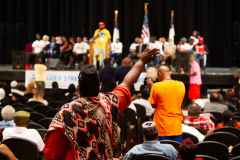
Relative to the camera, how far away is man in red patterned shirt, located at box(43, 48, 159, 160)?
135 cm

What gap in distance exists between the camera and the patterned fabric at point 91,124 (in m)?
1.36

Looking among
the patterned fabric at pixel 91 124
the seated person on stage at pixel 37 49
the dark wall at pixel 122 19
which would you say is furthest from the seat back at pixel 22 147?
the dark wall at pixel 122 19

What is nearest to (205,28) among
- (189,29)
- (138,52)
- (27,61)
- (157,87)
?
(189,29)

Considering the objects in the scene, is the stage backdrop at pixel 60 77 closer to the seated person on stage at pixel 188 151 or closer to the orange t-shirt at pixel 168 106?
the orange t-shirt at pixel 168 106

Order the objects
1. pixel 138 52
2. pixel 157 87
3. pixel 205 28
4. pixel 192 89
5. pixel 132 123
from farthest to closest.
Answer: pixel 205 28 < pixel 138 52 < pixel 192 89 < pixel 132 123 < pixel 157 87

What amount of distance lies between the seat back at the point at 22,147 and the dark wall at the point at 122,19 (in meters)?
12.6

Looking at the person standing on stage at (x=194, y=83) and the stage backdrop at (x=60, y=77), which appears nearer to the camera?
the person standing on stage at (x=194, y=83)

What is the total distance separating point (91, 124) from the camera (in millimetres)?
1396

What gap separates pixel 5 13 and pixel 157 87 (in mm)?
15161

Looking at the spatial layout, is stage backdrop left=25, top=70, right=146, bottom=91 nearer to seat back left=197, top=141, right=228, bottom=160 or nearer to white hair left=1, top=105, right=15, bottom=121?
white hair left=1, top=105, right=15, bottom=121

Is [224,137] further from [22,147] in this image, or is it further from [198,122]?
[22,147]

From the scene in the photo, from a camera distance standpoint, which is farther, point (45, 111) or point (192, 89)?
point (192, 89)

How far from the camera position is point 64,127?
4.41ft

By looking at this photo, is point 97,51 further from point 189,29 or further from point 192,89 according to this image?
point 189,29
